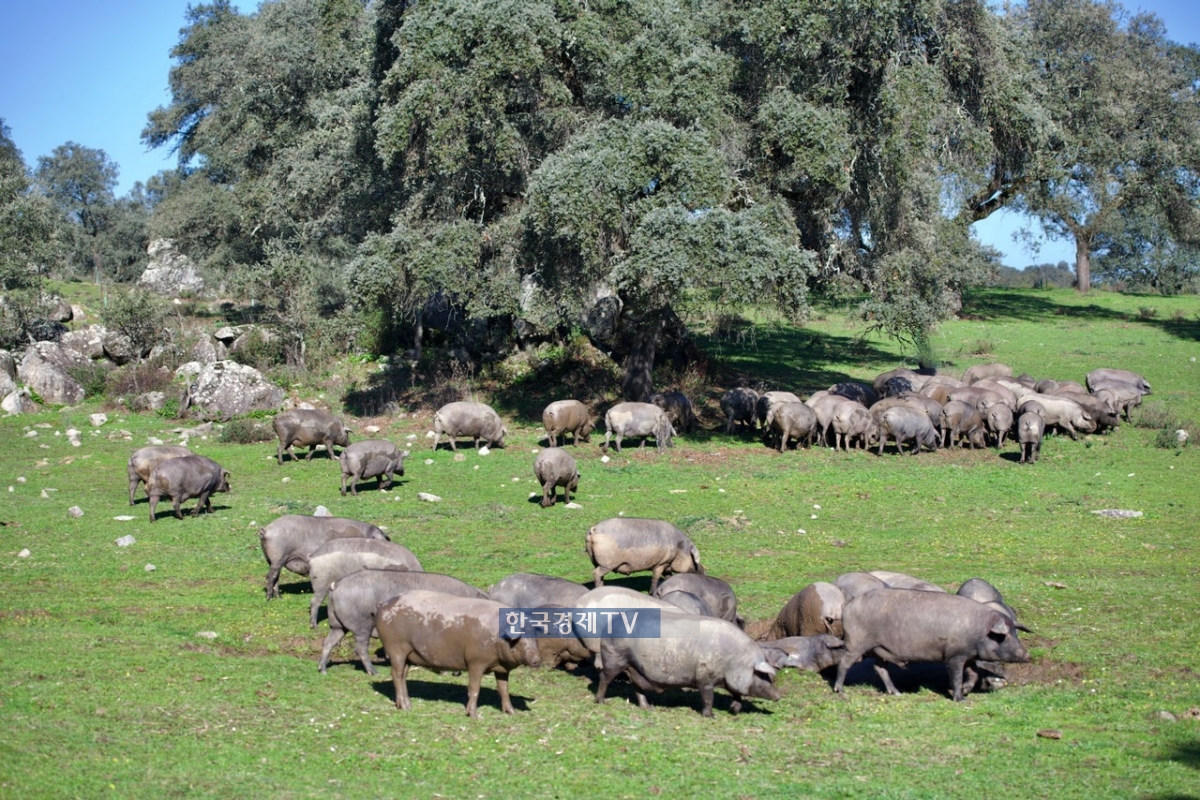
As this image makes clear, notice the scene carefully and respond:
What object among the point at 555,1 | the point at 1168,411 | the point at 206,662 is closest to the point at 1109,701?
the point at 206,662

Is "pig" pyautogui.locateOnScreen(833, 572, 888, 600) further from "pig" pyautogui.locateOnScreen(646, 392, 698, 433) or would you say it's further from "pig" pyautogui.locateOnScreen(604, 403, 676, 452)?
"pig" pyautogui.locateOnScreen(646, 392, 698, 433)

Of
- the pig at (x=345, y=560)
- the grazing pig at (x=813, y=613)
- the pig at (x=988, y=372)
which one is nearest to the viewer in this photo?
the grazing pig at (x=813, y=613)

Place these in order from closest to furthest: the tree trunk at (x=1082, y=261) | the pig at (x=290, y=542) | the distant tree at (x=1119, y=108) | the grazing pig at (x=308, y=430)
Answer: the pig at (x=290, y=542) < the grazing pig at (x=308, y=430) < the distant tree at (x=1119, y=108) < the tree trunk at (x=1082, y=261)

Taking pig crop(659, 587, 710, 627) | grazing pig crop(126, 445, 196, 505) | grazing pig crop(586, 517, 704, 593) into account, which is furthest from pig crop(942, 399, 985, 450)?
grazing pig crop(126, 445, 196, 505)

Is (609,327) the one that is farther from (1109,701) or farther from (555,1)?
(1109,701)

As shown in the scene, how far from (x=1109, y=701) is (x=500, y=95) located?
19915 millimetres

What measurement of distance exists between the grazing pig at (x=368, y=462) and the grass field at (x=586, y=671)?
0.53 m

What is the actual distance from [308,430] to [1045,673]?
16.3 meters

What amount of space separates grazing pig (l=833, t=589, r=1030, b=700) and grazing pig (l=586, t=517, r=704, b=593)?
130 inches

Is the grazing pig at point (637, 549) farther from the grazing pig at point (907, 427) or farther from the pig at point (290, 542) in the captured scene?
the grazing pig at point (907, 427)

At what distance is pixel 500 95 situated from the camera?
26406 mm

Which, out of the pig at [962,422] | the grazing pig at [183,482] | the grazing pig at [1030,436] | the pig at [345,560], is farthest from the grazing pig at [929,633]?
the pig at [962,422]

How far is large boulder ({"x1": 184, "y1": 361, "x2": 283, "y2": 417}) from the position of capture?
28.2m

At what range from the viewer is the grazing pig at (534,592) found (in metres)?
12.2
